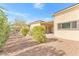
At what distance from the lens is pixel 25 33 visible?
8859 millimetres

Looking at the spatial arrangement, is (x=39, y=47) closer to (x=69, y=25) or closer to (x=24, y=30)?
(x=24, y=30)

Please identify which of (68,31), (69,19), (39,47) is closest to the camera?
(39,47)

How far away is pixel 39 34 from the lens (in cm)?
952

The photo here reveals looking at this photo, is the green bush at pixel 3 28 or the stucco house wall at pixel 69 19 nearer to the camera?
the green bush at pixel 3 28

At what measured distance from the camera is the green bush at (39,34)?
9.07 m

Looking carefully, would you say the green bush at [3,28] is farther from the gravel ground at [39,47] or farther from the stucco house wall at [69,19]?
the stucco house wall at [69,19]

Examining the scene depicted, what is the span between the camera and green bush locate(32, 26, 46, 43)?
9.07 m

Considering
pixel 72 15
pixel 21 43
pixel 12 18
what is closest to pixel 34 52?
pixel 21 43

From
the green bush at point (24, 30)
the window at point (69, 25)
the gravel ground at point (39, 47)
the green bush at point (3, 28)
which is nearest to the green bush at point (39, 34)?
the gravel ground at point (39, 47)

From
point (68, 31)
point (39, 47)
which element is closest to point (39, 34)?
point (39, 47)

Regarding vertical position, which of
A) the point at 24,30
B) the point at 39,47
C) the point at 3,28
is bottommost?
the point at 39,47

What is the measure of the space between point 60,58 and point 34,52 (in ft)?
3.62

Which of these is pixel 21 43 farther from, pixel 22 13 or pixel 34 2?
pixel 34 2

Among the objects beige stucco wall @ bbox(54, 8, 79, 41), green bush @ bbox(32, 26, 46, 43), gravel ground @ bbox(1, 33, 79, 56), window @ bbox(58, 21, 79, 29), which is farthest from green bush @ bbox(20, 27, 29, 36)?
window @ bbox(58, 21, 79, 29)
